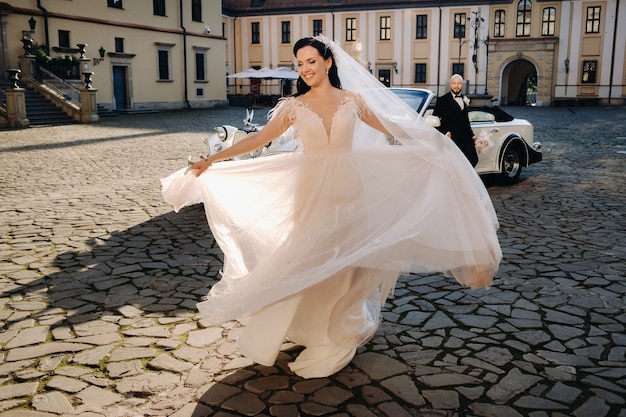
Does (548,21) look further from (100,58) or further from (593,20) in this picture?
(100,58)

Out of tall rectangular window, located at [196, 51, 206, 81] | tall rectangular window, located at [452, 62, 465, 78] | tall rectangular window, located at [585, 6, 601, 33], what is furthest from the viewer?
tall rectangular window, located at [452, 62, 465, 78]

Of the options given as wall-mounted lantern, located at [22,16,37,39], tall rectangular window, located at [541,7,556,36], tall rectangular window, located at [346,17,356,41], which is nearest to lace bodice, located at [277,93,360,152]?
wall-mounted lantern, located at [22,16,37,39]

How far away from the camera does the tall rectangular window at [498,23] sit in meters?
47.6

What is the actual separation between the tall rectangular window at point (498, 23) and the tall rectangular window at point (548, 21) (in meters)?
3.03

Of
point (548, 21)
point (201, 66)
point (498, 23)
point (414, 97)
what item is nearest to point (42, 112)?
point (201, 66)

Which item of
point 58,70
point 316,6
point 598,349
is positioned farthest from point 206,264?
point 316,6

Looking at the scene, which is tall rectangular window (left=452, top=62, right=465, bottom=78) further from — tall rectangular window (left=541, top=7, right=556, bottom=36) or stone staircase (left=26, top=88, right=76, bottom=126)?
stone staircase (left=26, top=88, right=76, bottom=126)

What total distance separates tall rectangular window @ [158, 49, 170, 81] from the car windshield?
30.6 meters

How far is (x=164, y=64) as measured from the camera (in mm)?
38031

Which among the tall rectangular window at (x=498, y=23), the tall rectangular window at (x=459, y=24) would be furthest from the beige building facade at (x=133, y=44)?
the tall rectangular window at (x=498, y=23)

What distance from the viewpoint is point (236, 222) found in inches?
158

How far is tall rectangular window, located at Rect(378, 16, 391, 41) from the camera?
165ft

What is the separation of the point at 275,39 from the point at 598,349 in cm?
5191

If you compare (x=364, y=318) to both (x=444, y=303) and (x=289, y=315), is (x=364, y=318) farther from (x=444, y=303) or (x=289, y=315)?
(x=444, y=303)
